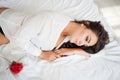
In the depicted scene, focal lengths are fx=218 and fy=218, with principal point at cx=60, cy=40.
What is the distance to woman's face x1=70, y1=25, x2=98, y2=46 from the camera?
1205mm

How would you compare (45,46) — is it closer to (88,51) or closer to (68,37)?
(68,37)

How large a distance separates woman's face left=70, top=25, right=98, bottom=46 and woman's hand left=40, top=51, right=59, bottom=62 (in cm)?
14

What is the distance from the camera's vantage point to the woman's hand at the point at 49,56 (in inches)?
50.6

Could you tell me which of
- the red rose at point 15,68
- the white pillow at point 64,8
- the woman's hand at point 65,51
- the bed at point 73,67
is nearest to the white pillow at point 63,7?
the white pillow at point 64,8

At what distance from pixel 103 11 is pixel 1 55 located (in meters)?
0.92

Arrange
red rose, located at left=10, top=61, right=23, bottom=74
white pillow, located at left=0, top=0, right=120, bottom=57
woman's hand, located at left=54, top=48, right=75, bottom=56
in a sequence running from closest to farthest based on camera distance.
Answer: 1. red rose, located at left=10, top=61, right=23, bottom=74
2. woman's hand, located at left=54, top=48, right=75, bottom=56
3. white pillow, located at left=0, top=0, right=120, bottom=57

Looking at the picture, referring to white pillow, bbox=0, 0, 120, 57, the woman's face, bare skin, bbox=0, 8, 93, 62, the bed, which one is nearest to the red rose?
the bed

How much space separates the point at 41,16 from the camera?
1.24 meters

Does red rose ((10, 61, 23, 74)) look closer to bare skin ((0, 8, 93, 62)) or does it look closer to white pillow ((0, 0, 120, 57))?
bare skin ((0, 8, 93, 62))

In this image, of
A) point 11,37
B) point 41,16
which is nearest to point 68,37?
point 41,16

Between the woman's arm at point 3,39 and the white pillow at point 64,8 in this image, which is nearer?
the woman's arm at point 3,39

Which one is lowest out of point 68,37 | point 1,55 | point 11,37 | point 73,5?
point 1,55

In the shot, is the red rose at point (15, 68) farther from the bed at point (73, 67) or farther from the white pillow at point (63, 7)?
the white pillow at point (63, 7)

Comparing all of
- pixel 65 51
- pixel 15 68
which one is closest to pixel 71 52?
pixel 65 51
